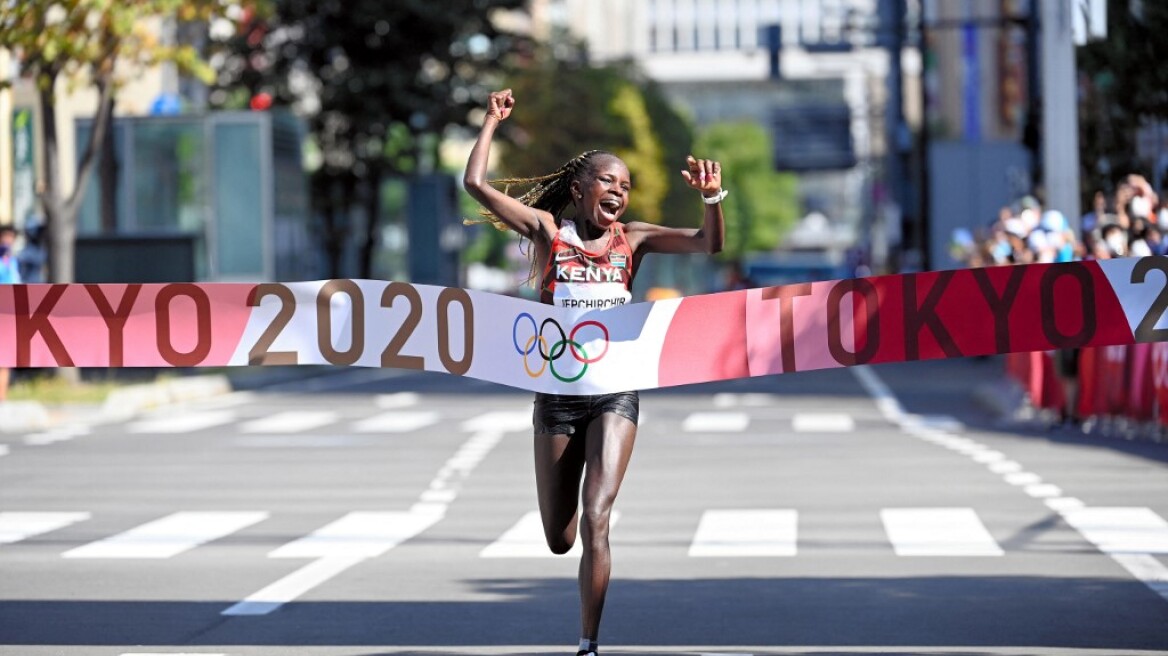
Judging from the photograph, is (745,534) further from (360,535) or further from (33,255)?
(33,255)

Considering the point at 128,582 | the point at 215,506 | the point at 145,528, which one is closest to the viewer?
the point at 128,582

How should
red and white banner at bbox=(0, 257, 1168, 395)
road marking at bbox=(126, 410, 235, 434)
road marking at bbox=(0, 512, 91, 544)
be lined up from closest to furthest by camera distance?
red and white banner at bbox=(0, 257, 1168, 395)
road marking at bbox=(0, 512, 91, 544)
road marking at bbox=(126, 410, 235, 434)

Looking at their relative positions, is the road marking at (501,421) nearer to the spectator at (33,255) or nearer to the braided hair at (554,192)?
the spectator at (33,255)

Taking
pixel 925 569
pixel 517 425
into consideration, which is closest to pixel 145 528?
pixel 925 569

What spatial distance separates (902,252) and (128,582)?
7642cm

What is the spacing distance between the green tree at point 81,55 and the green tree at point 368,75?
72.3 ft

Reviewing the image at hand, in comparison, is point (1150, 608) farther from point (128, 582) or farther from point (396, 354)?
point (128, 582)

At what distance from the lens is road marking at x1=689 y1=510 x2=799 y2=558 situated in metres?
12.7

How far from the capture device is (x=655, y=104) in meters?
108

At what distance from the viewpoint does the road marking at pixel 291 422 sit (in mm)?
24734

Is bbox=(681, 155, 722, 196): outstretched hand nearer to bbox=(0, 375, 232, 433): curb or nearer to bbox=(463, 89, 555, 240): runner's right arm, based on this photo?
bbox=(463, 89, 555, 240): runner's right arm

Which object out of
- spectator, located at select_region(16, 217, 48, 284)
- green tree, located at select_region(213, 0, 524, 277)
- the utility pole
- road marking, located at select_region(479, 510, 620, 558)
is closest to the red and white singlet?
road marking, located at select_region(479, 510, 620, 558)

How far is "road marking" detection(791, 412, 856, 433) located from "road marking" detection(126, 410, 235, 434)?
243 inches

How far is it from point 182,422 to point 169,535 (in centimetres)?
1232
